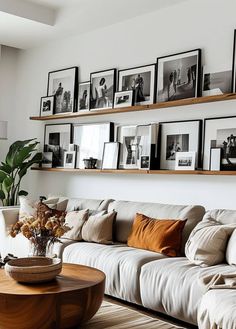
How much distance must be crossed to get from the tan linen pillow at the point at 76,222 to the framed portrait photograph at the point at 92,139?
0.86m

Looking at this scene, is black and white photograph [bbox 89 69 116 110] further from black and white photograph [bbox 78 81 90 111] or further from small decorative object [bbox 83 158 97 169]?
small decorative object [bbox 83 158 97 169]

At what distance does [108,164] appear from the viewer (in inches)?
209

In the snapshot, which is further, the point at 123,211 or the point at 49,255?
the point at 123,211

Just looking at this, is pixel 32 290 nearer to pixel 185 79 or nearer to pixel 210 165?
pixel 210 165

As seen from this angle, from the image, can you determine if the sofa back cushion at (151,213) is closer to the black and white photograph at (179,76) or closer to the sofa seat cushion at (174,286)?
the sofa seat cushion at (174,286)

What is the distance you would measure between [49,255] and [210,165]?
1.70m

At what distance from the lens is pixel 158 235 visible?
4.00 meters

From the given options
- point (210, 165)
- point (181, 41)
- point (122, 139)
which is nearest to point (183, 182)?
point (210, 165)

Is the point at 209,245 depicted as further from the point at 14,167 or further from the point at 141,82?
the point at 14,167

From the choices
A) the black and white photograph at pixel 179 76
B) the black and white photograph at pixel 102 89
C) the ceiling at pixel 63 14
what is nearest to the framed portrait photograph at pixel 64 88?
the black and white photograph at pixel 102 89

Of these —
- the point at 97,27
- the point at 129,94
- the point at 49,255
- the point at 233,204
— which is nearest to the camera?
the point at 49,255

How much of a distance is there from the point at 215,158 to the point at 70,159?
2.07 m

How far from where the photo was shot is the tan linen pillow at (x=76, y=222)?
15.0 feet

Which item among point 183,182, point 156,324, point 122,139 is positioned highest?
point 122,139
